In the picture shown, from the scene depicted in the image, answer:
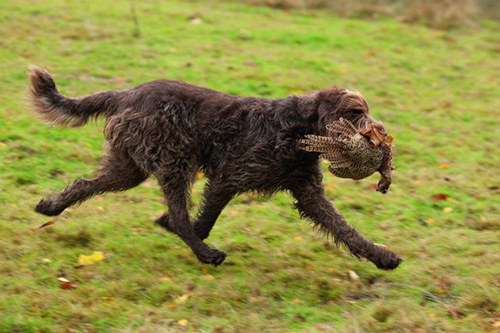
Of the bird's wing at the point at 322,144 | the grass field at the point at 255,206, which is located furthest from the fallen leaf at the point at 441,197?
the bird's wing at the point at 322,144

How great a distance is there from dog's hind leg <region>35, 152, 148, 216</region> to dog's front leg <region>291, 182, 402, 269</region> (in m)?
1.39

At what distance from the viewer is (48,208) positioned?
6055 mm

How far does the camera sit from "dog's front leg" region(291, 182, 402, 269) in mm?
5617

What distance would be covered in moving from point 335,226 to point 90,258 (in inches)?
79.1

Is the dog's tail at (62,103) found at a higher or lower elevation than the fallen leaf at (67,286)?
higher

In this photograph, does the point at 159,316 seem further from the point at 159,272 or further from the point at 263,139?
the point at 263,139

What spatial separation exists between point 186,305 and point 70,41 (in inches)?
292

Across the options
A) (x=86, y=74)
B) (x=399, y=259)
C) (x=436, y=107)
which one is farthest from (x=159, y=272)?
(x=436, y=107)

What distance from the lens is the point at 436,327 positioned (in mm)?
4789

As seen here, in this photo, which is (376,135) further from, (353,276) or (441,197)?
(441,197)

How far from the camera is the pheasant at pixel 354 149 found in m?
5.18

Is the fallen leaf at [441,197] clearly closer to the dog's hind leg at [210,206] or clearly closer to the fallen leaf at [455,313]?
the fallen leaf at [455,313]

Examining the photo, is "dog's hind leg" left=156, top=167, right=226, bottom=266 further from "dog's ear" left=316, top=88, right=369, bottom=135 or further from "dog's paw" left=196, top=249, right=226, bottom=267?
"dog's ear" left=316, top=88, right=369, bottom=135

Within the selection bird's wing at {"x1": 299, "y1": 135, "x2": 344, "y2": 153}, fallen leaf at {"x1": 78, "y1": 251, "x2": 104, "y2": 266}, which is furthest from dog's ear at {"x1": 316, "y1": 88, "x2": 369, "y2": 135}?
fallen leaf at {"x1": 78, "y1": 251, "x2": 104, "y2": 266}
